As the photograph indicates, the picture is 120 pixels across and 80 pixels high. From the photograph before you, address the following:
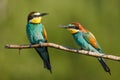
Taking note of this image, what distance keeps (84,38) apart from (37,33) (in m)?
0.46

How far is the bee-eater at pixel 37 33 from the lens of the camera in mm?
5720

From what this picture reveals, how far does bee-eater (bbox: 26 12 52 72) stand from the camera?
18.8 ft

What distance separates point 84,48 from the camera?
19.7ft

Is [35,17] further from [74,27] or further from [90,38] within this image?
[90,38]

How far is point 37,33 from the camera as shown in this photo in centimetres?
646

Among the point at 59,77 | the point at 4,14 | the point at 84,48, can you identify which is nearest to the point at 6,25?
the point at 4,14

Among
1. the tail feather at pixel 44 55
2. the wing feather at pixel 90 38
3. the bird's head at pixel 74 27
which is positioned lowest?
the tail feather at pixel 44 55

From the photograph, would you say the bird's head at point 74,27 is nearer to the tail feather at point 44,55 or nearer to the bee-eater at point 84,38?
the bee-eater at point 84,38

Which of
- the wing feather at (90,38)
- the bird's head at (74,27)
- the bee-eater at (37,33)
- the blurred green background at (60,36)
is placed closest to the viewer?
the bird's head at (74,27)

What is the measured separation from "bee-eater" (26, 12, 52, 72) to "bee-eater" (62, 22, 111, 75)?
0.84 feet

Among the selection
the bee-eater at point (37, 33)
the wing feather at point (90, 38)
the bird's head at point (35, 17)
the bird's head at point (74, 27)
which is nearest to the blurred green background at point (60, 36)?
the bee-eater at point (37, 33)

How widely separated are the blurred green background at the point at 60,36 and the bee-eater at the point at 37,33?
1005 centimetres

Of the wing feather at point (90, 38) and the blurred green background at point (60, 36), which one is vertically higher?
the wing feather at point (90, 38)

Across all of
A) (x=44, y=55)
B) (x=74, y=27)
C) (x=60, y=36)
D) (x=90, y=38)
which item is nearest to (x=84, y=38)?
(x=90, y=38)
